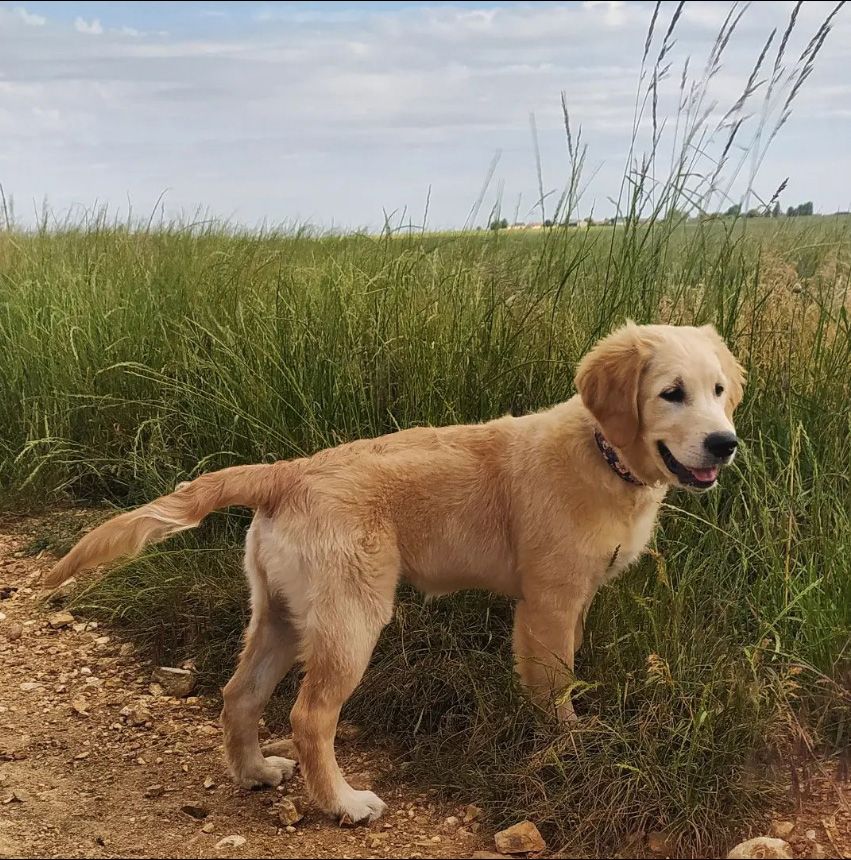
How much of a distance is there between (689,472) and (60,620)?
119 inches

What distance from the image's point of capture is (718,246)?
486 centimetres

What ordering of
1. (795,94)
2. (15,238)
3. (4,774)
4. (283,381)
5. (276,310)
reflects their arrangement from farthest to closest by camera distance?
(15,238) → (276,310) → (283,381) → (795,94) → (4,774)

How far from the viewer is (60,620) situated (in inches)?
170

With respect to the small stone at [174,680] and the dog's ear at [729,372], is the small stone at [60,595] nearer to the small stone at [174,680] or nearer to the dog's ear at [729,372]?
the small stone at [174,680]

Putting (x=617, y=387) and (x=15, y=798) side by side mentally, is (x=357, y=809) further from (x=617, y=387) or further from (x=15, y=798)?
(x=617, y=387)

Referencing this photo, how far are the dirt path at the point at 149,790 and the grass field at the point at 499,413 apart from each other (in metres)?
0.15

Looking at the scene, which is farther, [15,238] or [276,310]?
[15,238]

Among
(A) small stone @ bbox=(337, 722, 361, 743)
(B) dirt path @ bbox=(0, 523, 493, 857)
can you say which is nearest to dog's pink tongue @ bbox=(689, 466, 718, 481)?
(B) dirt path @ bbox=(0, 523, 493, 857)

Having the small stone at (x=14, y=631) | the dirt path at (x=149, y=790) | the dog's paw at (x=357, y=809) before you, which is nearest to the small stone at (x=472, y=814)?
the dirt path at (x=149, y=790)

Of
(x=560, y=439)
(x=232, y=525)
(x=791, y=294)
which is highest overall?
(x=791, y=294)

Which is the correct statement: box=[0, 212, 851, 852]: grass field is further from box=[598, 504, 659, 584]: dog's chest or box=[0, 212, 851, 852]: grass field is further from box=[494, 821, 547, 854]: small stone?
box=[598, 504, 659, 584]: dog's chest

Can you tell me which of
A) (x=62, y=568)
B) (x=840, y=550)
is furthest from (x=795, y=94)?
(x=62, y=568)

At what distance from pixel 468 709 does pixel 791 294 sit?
299cm

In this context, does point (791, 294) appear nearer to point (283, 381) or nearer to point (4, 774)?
point (283, 381)
